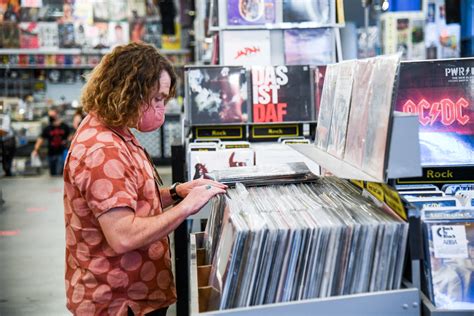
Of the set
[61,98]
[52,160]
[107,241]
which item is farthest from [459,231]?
[61,98]

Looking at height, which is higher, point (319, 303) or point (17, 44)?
point (17, 44)

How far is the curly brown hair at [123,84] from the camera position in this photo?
2.02 metres

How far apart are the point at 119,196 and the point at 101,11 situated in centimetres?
1511

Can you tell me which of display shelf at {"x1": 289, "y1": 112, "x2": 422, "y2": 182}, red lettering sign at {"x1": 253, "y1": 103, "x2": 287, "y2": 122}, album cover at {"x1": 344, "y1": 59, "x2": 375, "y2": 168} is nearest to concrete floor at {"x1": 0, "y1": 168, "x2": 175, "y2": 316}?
red lettering sign at {"x1": 253, "y1": 103, "x2": 287, "y2": 122}

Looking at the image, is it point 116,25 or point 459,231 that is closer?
point 459,231

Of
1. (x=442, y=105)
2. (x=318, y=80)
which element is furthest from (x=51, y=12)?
(x=442, y=105)

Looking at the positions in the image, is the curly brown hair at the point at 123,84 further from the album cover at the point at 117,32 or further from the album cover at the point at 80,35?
the album cover at the point at 80,35

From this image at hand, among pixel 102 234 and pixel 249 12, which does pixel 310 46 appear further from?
pixel 102 234

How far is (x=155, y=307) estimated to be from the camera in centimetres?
218

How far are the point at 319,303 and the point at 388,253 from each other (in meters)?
0.20

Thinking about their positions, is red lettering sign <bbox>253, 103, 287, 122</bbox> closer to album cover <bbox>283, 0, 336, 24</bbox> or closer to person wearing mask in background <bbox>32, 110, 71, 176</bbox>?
album cover <bbox>283, 0, 336, 24</bbox>

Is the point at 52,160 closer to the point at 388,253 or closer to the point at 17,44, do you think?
the point at 17,44

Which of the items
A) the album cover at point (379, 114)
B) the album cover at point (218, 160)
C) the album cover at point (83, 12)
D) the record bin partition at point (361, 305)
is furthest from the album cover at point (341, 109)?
the album cover at point (83, 12)

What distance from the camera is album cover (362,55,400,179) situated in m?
1.55
